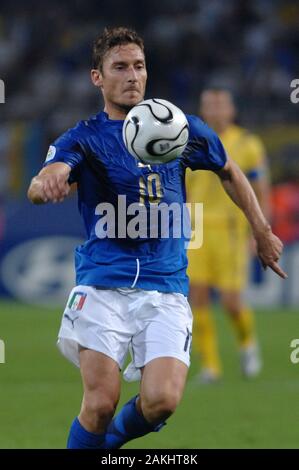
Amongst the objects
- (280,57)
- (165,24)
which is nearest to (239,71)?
(280,57)

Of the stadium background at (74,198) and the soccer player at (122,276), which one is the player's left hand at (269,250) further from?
the stadium background at (74,198)

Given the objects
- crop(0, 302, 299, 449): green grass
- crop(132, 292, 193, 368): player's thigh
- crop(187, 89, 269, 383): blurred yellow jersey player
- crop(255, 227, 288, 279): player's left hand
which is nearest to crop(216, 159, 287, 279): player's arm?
crop(255, 227, 288, 279): player's left hand

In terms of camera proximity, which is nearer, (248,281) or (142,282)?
(142,282)

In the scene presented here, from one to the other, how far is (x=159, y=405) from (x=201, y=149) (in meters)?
1.28

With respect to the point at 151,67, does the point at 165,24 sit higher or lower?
higher

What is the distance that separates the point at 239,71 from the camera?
1898 cm

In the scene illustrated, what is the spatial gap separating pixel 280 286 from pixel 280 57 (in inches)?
244

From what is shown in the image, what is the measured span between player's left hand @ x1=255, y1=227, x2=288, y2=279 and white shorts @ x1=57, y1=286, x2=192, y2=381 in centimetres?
48

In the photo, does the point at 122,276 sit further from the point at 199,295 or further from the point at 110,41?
the point at 199,295

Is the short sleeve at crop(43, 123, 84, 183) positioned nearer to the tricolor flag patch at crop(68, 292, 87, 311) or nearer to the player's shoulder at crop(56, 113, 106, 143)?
the player's shoulder at crop(56, 113, 106, 143)

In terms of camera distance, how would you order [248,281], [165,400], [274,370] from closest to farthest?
[165,400], [274,370], [248,281]

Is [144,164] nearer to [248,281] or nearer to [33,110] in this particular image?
[248,281]

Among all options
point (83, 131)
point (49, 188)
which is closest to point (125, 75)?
point (83, 131)

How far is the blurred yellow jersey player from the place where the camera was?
943 centimetres
